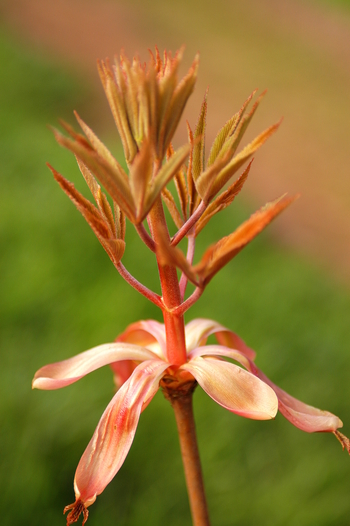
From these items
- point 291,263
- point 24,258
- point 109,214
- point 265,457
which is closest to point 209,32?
point 291,263

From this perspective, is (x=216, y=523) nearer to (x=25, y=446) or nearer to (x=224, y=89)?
(x=25, y=446)

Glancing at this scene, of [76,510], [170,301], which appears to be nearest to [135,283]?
[170,301]

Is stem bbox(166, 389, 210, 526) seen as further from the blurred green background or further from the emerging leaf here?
the blurred green background

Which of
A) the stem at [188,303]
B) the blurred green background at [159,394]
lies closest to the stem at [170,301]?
the stem at [188,303]

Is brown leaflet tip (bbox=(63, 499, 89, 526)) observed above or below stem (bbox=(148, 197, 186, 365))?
below

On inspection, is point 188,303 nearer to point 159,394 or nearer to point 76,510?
point 76,510

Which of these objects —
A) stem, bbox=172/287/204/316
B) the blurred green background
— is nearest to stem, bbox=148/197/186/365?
stem, bbox=172/287/204/316
